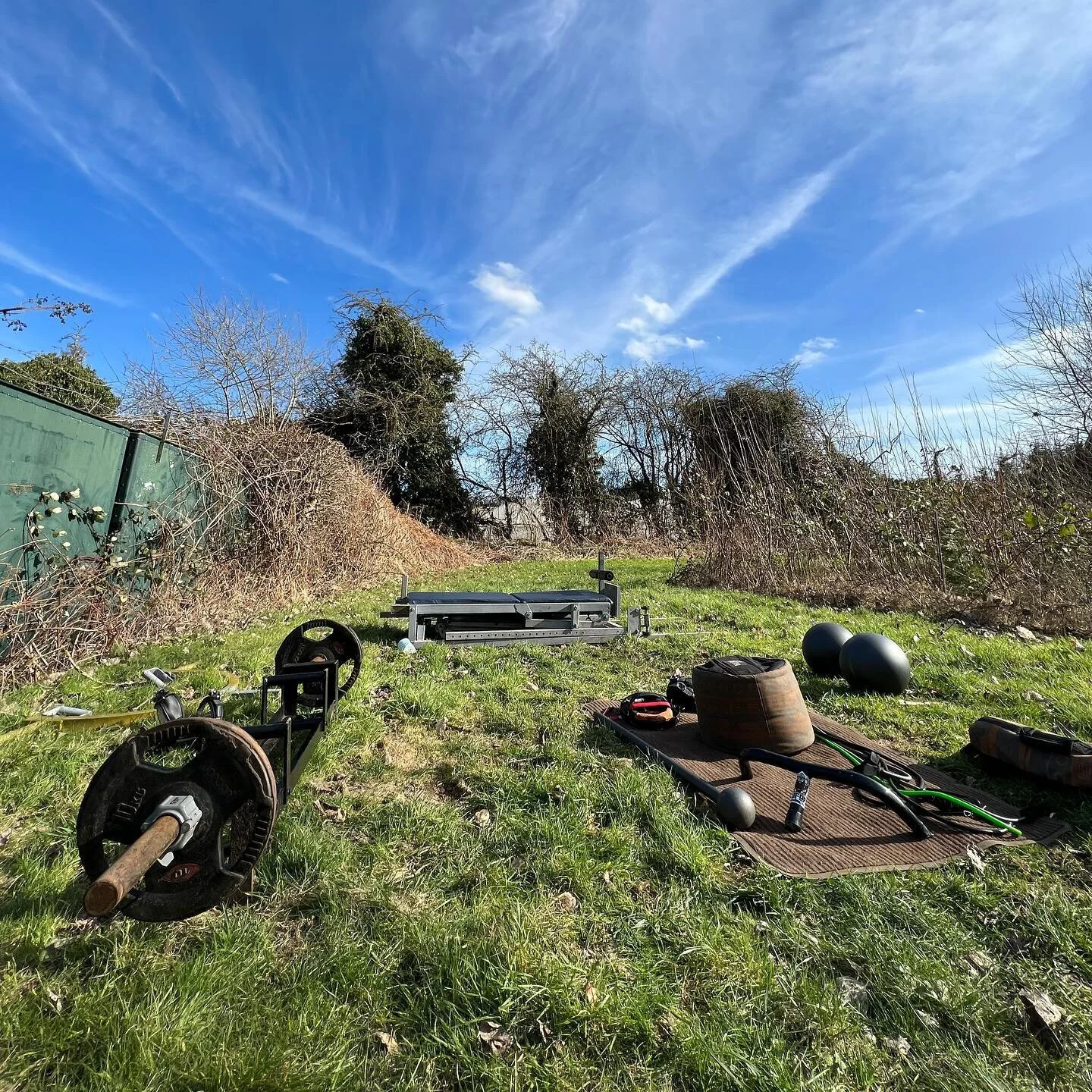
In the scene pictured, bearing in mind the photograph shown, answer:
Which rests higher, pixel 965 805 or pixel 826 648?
pixel 826 648

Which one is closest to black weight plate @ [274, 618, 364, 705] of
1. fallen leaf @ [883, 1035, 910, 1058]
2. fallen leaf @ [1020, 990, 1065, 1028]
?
fallen leaf @ [883, 1035, 910, 1058]

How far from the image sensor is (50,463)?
15.9 feet

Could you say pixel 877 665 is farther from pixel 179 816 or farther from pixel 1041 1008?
pixel 179 816

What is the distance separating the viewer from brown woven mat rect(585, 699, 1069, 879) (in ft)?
7.60

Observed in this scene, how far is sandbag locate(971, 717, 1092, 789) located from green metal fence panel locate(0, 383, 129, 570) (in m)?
6.89

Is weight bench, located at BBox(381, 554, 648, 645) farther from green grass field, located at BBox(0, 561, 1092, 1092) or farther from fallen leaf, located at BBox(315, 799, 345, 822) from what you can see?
fallen leaf, located at BBox(315, 799, 345, 822)

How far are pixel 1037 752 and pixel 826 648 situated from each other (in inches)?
76.4

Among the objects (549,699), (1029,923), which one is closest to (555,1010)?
(1029,923)

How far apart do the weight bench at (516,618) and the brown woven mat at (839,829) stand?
2.78 meters

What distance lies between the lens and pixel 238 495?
7812 millimetres

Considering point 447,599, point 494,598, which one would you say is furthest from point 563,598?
point 447,599

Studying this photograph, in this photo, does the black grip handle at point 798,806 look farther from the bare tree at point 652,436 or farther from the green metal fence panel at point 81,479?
the bare tree at point 652,436

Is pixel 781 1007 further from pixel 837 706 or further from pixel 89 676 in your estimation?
pixel 89 676

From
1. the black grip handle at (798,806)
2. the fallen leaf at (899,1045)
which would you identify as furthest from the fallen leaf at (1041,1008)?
the black grip handle at (798,806)
